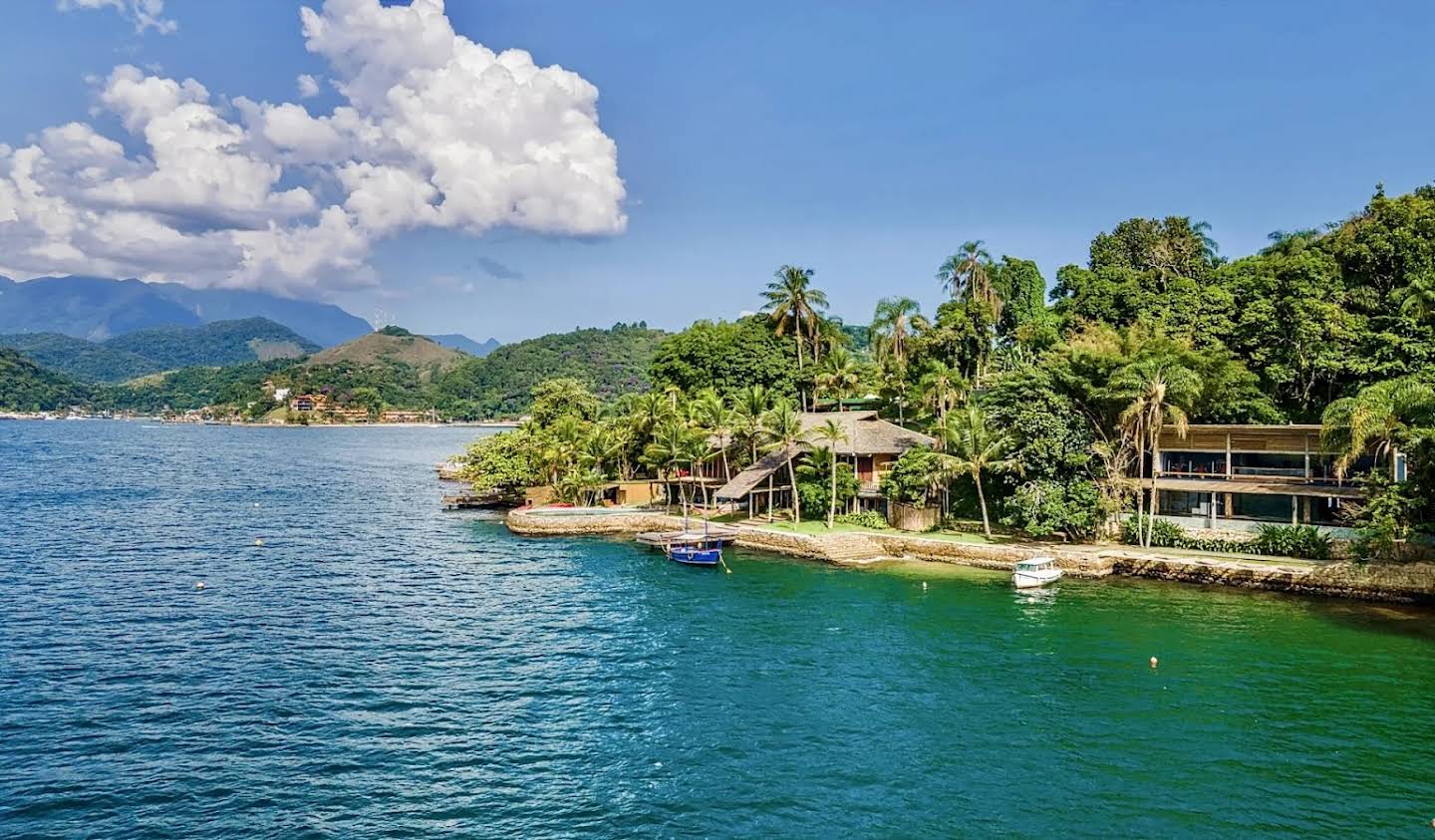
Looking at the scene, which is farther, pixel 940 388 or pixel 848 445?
pixel 940 388

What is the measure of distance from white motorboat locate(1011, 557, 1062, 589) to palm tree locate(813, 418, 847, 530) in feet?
50.2

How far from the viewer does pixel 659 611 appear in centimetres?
3866

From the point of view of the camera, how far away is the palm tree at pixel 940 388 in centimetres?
6531

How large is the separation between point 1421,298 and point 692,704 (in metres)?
46.6

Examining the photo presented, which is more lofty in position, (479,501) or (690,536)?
(479,501)

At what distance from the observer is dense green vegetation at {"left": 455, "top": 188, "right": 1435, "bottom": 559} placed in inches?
1786

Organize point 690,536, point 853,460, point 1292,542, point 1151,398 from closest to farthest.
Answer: point 1292,542 → point 1151,398 → point 690,536 → point 853,460

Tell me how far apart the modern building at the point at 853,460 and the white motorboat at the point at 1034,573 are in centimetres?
1607

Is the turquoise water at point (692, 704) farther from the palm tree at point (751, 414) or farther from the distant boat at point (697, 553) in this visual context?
the palm tree at point (751, 414)

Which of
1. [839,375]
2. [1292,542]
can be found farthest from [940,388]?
[1292,542]

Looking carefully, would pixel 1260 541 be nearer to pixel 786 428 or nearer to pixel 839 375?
pixel 786 428

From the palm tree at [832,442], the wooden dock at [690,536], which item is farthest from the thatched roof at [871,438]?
the wooden dock at [690,536]

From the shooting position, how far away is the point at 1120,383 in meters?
46.2

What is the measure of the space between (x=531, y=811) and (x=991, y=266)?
6963 centimetres
